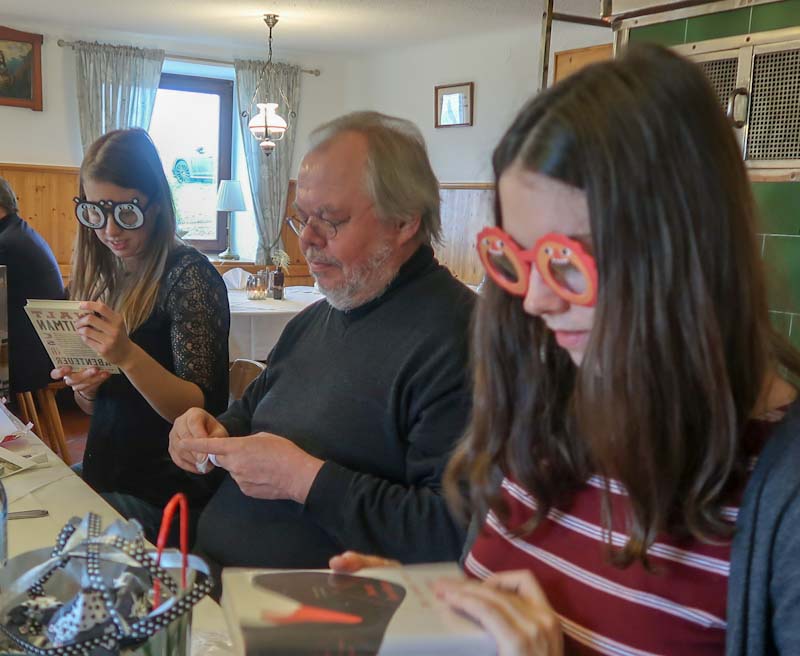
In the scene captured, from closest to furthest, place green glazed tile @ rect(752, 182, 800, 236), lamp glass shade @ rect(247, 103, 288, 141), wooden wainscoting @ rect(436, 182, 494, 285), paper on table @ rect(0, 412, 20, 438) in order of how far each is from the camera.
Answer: paper on table @ rect(0, 412, 20, 438) → green glazed tile @ rect(752, 182, 800, 236) → lamp glass shade @ rect(247, 103, 288, 141) → wooden wainscoting @ rect(436, 182, 494, 285)

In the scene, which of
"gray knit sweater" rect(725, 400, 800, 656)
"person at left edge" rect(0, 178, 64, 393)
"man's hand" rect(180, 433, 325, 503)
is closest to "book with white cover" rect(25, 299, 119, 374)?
"man's hand" rect(180, 433, 325, 503)

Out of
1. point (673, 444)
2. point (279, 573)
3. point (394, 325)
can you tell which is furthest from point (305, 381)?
point (673, 444)

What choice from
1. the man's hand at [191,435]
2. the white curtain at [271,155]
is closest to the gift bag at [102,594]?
the man's hand at [191,435]

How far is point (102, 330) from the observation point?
5.54 ft

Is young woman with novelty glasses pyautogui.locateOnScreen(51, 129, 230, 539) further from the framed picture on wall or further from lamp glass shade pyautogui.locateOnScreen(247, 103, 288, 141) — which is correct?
the framed picture on wall

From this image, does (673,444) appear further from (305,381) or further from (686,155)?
(305,381)

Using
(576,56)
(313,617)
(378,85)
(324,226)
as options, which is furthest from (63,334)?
(378,85)

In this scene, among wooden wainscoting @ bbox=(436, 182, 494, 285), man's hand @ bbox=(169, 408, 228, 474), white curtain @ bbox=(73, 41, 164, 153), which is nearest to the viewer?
man's hand @ bbox=(169, 408, 228, 474)

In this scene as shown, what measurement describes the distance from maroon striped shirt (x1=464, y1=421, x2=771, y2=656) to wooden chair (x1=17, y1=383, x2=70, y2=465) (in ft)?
9.13

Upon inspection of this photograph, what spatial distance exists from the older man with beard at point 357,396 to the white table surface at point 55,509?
0.64 feet

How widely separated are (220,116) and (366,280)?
6.11m

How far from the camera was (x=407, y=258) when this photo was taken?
1.54 m

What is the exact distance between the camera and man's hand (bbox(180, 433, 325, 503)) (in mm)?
1314

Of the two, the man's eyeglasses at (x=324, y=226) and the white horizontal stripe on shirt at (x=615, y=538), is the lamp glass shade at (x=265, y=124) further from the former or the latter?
the white horizontal stripe on shirt at (x=615, y=538)
